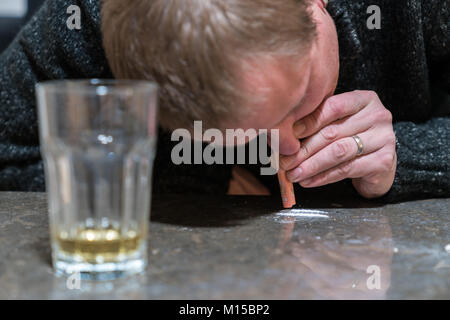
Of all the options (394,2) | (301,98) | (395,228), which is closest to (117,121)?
(301,98)

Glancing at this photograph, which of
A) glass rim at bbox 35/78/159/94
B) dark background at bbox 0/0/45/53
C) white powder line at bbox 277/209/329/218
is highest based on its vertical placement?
dark background at bbox 0/0/45/53

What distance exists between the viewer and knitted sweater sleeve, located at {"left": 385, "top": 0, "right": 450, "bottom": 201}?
1.01 meters

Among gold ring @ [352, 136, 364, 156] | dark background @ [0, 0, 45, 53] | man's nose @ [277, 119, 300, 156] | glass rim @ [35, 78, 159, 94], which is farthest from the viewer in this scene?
dark background @ [0, 0, 45, 53]

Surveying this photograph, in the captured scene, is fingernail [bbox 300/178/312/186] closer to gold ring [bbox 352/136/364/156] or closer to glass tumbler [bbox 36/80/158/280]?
gold ring [bbox 352/136/364/156]

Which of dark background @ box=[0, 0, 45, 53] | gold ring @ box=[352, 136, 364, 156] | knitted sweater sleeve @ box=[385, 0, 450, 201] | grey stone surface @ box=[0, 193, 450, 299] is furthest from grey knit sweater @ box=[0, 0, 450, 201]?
dark background @ box=[0, 0, 45, 53]

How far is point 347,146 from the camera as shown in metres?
0.94

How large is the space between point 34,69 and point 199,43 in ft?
2.11

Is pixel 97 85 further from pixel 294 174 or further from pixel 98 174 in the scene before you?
pixel 294 174

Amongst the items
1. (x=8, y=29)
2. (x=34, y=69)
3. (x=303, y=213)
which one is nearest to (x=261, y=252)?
(x=303, y=213)

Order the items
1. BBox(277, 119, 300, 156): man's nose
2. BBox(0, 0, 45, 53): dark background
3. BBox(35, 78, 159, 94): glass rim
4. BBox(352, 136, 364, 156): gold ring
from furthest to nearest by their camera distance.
Answer: BBox(0, 0, 45, 53): dark background, BBox(352, 136, 364, 156): gold ring, BBox(277, 119, 300, 156): man's nose, BBox(35, 78, 159, 94): glass rim

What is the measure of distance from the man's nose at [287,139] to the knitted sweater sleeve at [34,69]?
1.56ft

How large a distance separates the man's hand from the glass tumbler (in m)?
0.35

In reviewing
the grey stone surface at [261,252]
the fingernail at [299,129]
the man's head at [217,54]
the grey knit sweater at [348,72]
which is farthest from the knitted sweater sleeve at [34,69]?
the fingernail at [299,129]

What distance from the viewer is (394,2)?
3.70 ft
